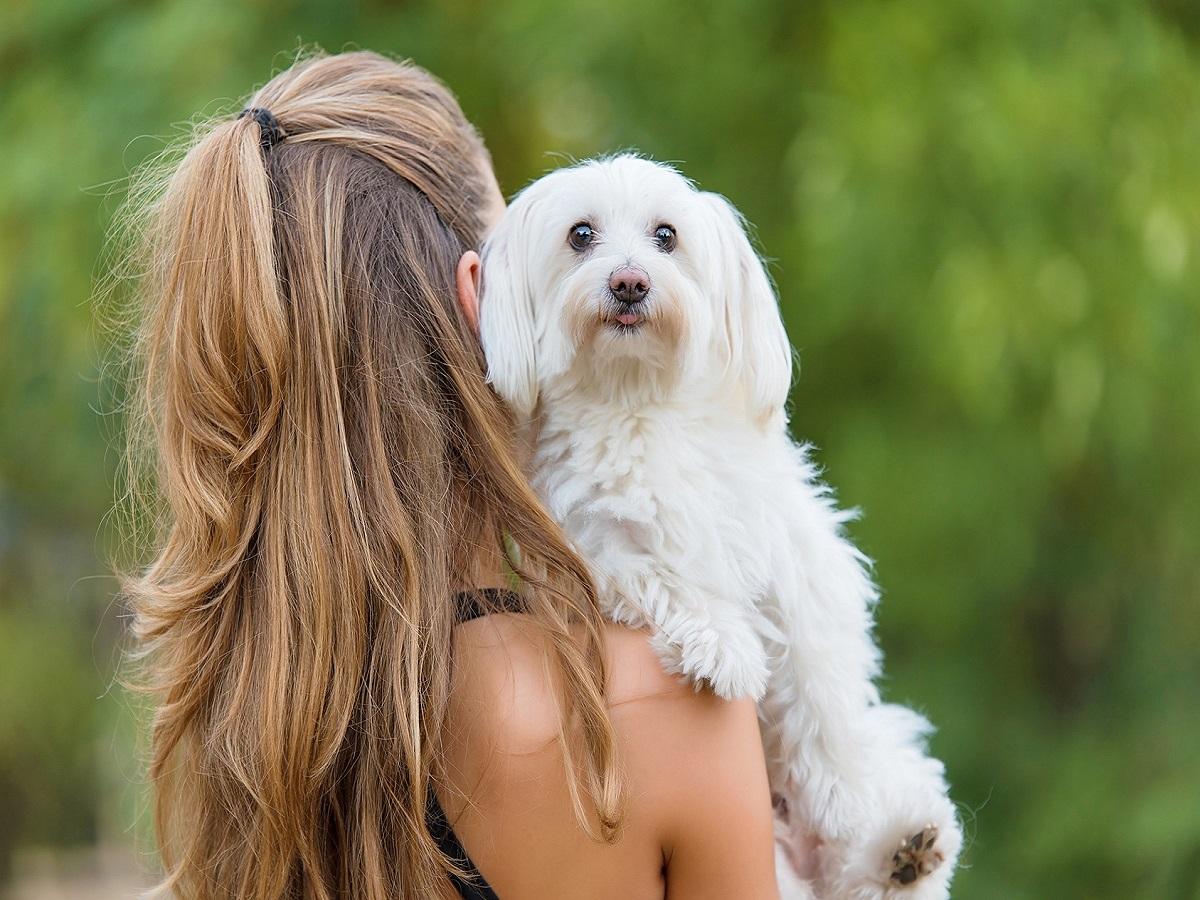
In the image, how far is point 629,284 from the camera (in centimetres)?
173

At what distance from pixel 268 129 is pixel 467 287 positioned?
0.34 meters

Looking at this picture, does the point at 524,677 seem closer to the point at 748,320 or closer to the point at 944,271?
the point at 748,320

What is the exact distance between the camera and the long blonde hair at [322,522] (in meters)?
1.56

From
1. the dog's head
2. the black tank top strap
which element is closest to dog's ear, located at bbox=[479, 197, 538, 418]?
the dog's head

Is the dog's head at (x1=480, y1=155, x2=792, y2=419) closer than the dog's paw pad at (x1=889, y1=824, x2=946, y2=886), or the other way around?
the dog's head at (x1=480, y1=155, x2=792, y2=419)

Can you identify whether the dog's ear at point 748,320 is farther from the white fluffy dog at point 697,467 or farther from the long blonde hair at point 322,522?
the long blonde hair at point 322,522

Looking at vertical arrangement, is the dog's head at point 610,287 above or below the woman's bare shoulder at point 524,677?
above

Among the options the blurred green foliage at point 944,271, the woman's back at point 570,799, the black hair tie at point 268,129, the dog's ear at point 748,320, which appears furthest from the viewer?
the blurred green foliage at point 944,271

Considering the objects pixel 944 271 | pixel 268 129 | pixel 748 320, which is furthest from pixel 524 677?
pixel 944 271

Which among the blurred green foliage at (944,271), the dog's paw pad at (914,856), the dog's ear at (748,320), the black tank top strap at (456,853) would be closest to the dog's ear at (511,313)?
the dog's ear at (748,320)

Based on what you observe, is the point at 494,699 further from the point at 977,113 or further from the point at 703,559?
the point at 977,113

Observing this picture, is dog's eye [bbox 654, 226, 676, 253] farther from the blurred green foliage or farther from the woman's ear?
the blurred green foliage

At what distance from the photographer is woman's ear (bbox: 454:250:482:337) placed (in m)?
1.78

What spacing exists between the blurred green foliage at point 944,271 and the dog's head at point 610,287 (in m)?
1.23
